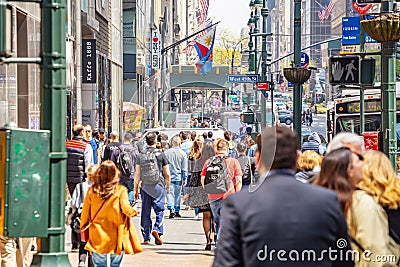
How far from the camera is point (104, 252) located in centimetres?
1014

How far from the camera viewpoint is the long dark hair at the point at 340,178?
6.26 m

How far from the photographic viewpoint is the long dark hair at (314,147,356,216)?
20.5 feet

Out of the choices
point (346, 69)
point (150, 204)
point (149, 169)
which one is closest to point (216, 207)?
point (149, 169)

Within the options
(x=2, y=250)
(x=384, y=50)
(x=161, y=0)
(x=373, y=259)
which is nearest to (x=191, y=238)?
(x=384, y=50)

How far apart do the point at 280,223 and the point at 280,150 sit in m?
0.44

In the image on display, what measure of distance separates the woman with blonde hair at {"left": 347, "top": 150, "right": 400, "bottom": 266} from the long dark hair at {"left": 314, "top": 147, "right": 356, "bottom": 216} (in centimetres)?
9

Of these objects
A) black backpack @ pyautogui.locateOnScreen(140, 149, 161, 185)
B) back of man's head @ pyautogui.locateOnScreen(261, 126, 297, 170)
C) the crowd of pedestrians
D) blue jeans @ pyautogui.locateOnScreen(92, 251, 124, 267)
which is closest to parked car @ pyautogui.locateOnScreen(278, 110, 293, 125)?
black backpack @ pyautogui.locateOnScreen(140, 149, 161, 185)

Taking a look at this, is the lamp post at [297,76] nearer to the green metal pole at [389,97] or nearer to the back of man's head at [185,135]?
the back of man's head at [185,135]

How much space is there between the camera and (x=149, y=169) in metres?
15.2

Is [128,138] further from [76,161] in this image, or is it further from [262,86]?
[262,86]

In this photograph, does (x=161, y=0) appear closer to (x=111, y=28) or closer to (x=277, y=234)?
(x=111, y=28)

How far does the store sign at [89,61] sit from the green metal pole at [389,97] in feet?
62.1

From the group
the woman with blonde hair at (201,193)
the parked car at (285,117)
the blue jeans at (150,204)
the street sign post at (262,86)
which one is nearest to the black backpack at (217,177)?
the woman with blonde hair at (201,193)

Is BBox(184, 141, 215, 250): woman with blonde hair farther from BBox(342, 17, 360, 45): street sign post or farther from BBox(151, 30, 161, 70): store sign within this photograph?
BBox(151, 30, 161, 70): store sign
